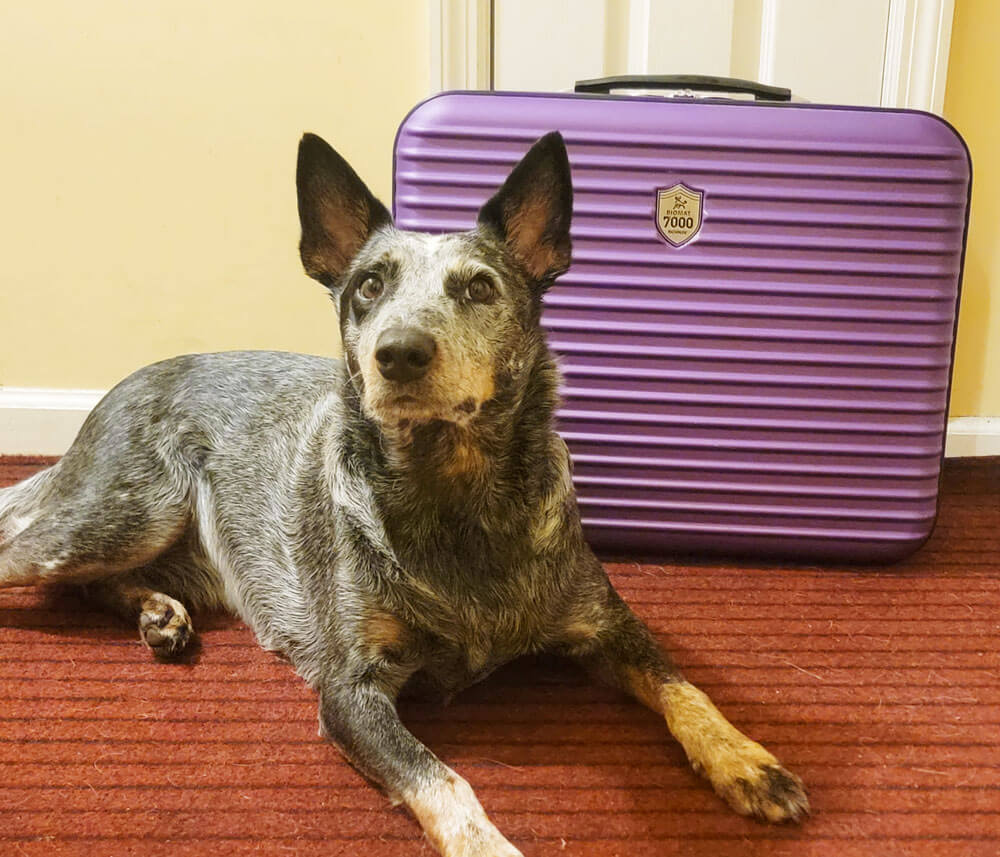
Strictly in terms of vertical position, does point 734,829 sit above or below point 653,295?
below

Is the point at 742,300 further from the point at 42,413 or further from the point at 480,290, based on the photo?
the point at 42,413

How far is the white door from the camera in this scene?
234cm

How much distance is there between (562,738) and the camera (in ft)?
4.71

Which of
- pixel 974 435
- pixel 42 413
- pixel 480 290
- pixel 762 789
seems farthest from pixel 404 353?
pixel 974 435

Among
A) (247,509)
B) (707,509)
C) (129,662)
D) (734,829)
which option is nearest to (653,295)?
(707,509)

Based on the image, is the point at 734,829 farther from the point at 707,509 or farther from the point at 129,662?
the point at 129,662

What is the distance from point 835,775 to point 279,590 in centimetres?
101

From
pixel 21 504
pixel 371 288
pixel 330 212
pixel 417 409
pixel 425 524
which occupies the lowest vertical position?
pixel 21 504

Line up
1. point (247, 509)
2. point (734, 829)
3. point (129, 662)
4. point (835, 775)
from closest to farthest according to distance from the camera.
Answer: point (734, 829), point (835, 775), point (129, 662), point (247, 509)

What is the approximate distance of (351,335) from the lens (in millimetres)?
1459

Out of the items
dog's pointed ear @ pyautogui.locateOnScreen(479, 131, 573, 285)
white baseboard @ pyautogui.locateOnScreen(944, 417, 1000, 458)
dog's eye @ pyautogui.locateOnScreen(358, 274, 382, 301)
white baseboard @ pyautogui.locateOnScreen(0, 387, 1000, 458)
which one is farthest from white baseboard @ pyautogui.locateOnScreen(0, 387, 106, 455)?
white baseboard @ pyautogui.locateOnScreen(944, 417, 1000, 458)

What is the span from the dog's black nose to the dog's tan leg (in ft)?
1.81

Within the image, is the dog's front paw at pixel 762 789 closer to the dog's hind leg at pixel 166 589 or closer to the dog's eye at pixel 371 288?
the dog's eye at pixel 371 288

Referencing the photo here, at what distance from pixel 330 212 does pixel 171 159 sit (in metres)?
1.23
